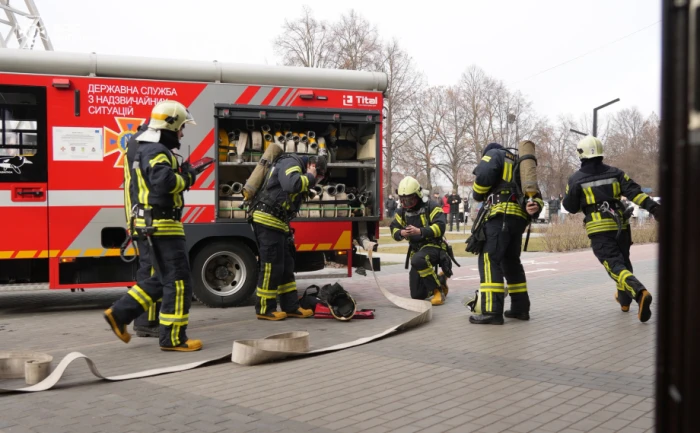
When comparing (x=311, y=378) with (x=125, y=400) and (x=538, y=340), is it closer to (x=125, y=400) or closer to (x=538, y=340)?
(x=125, y=400)

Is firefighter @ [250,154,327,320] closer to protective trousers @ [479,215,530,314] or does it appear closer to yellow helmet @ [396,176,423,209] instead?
yellow helmet @ [396,176,423,209]

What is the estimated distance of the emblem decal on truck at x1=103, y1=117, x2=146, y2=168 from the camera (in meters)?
8.61

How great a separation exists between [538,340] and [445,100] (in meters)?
45.7

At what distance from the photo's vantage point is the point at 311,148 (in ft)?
31.3

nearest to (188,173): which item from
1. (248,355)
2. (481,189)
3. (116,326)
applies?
(116,326)

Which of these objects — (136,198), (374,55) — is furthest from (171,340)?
(374,55)

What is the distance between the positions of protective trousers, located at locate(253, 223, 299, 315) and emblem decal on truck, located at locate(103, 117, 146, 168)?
6.69ft

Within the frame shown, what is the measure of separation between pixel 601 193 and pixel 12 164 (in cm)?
671

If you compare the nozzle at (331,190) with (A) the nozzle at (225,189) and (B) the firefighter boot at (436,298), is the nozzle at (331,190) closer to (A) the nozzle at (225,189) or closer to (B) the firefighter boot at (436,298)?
(A) the nozzle at (225,189)

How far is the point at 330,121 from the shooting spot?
938cm

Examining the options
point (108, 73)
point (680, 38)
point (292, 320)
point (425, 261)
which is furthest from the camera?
point (425, 261)

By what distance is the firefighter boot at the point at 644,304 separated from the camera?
23.4ft

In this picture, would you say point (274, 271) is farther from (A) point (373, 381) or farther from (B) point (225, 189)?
(A) point (373, 381)

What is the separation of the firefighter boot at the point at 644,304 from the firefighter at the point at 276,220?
3.61m
